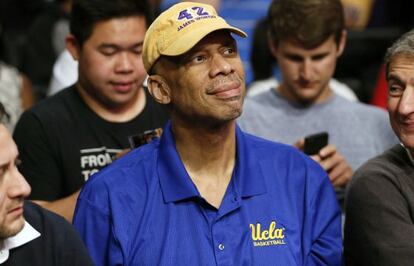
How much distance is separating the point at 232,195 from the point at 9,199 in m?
0.74

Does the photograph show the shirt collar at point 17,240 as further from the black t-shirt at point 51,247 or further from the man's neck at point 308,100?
the man's neck at point 308,100

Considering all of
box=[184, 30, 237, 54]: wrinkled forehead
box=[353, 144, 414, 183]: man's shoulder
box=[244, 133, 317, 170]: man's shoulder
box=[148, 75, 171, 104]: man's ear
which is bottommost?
box=[353, 144, 414, 183]: man's shoulder

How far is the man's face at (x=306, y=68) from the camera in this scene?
13.6 feet

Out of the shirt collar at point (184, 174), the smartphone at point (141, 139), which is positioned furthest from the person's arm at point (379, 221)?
the smartphone at point (141, 139)

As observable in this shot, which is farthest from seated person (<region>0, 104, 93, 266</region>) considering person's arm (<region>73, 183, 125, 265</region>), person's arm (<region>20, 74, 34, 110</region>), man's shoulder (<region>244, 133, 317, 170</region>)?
person's arm (<region>20, 74, 34, 110</region>)

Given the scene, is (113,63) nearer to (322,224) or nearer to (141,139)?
(141,139)

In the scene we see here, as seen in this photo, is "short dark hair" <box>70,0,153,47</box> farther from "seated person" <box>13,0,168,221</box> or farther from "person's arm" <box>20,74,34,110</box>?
"person's arm" <box>20,74,34,110</box>

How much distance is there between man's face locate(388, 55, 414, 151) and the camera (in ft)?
10.7

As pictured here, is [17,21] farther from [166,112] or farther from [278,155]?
[278,155]

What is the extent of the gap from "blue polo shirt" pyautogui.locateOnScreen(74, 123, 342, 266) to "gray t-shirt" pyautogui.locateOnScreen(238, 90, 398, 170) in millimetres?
808

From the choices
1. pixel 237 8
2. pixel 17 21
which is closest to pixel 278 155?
pixel 237 8

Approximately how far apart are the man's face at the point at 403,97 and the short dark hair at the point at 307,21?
0.85 m

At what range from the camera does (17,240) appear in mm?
2936

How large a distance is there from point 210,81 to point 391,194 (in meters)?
0.70
